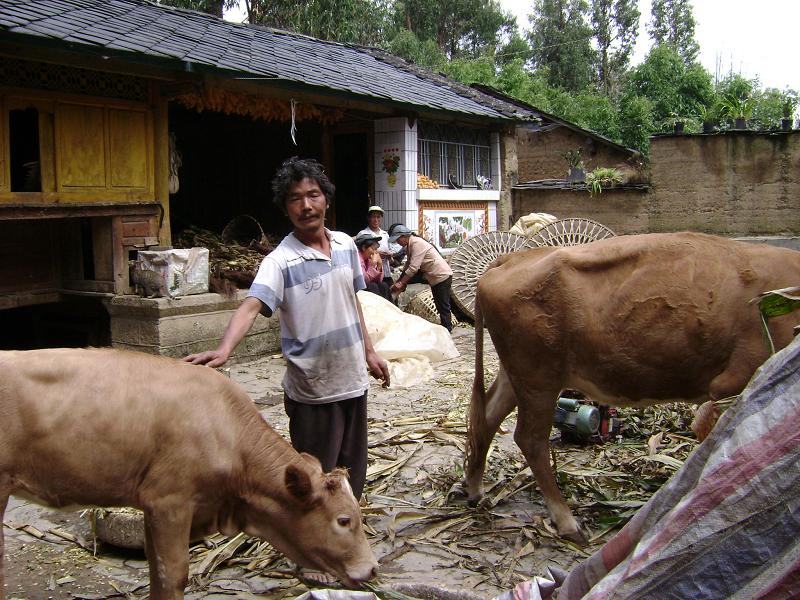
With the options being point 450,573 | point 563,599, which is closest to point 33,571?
point 450,573

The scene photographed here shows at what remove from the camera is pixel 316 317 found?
12.7 ft

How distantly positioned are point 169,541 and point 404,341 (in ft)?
20.0

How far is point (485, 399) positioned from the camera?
489cm

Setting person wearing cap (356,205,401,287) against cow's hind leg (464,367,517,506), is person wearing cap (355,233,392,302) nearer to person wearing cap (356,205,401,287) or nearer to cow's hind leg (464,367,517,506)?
person wearing cap (356,205,401,287)

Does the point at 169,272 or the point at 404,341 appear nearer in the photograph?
the point at 169,272

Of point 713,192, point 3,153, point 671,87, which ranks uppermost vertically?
point 671,87

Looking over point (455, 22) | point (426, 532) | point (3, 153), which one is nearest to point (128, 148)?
point (3, 153)

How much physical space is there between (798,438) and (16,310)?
10.2 metres

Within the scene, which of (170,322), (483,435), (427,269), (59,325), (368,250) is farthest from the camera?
(427,269)

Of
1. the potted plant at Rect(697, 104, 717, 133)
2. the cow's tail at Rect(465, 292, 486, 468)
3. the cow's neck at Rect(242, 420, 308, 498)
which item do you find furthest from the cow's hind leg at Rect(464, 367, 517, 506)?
the potted plant at Rect(697, 104, 717, 133)

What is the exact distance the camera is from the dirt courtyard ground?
3.87 m

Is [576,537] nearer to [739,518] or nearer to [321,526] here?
[321,526]

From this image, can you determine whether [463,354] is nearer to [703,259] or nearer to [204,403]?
[703,259]

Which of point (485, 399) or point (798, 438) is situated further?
point (485, 399)
